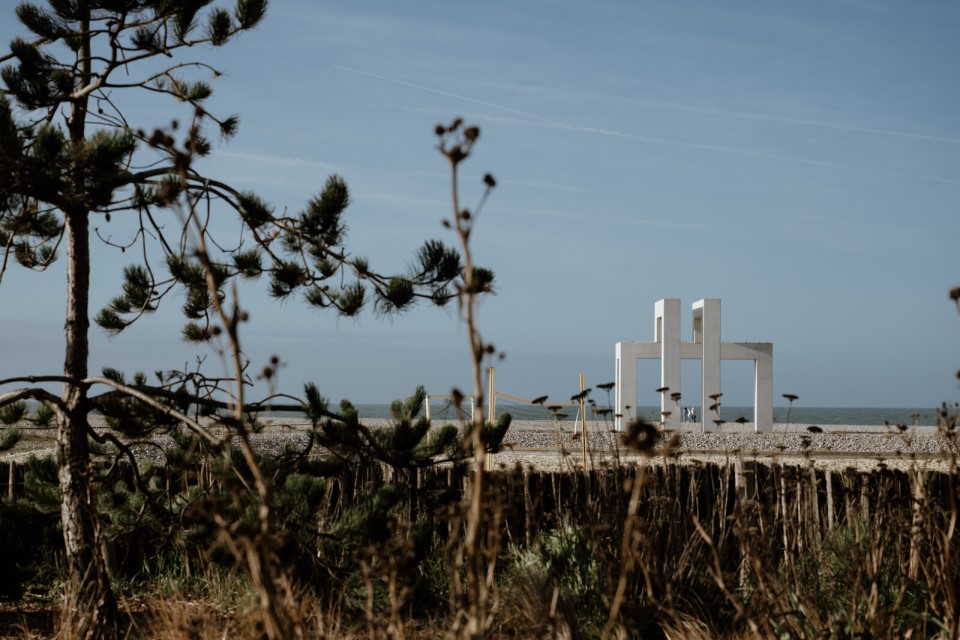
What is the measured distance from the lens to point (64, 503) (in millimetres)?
3947

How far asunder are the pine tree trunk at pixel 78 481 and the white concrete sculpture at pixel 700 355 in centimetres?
1377

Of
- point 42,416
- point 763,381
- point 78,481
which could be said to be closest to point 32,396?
point 78,481

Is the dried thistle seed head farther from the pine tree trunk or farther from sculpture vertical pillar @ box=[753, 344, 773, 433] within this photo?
sculpture vertical pillar @ box=[753, 344, 773, 433]

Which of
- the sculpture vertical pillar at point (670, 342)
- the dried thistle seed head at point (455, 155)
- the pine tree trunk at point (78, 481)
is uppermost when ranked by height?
the sculpture vertical pillar at point (670, 342)

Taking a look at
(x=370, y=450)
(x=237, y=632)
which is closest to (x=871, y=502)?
(x=370, y=450)

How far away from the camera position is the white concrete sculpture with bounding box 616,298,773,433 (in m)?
17.5

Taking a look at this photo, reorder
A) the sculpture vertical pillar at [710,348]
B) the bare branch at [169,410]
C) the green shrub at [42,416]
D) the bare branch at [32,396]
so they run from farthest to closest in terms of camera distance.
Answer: the sculpture vertical pillar at [710,348] < the green shrub at [42,416] < the bare branch at [32,396] < the bare branch at [169,410]

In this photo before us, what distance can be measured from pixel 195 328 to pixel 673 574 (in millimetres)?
2925

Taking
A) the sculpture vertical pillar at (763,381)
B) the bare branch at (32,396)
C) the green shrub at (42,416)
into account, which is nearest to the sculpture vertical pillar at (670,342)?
the sculpture vertical pillar at (763,381)

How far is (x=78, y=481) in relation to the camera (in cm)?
389

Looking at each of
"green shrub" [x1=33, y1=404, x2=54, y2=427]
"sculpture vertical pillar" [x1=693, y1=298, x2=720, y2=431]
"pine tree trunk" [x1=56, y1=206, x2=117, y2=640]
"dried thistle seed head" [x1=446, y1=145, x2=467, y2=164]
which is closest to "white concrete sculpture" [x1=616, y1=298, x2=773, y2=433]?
"sculpture vertical pillar" [x1=693, y1=298, x2=720, y2=431]

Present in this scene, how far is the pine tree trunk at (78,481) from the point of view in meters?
3.73

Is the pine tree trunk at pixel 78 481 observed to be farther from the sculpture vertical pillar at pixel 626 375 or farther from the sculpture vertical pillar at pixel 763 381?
the sculpture vertical pillar at pixel 763 381

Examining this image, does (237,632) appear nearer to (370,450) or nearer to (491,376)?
(370,450)
